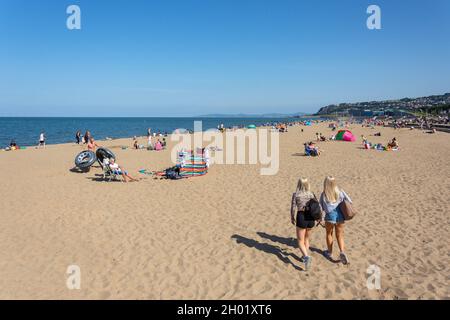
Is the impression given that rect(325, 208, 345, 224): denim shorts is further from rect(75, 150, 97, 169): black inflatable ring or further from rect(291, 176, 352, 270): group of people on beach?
rect(75, 150, 97, 169): black inflatable ring

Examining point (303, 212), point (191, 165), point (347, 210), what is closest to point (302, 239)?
point (303, 212)

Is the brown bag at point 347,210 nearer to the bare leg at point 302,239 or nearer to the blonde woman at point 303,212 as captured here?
the blonde woman at point 303,212

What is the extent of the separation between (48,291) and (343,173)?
38.5 ft

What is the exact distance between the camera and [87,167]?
14.1 m

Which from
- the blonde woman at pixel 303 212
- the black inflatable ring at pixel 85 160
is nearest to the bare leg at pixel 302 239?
the blonde woman at pixel 303 212

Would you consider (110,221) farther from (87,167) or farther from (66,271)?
(87,167)

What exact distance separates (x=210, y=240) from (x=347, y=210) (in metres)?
2.94

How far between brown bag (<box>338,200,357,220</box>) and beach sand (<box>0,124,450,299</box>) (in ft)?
3.17

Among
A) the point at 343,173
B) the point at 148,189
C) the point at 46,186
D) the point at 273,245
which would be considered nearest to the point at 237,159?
the point at 343,173

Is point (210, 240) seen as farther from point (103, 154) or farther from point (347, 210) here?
point (103, 154)

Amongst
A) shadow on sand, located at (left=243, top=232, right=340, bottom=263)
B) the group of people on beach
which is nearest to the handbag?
the group of people on beach

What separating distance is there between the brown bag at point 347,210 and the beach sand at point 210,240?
965mm

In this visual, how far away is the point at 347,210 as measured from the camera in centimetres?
491

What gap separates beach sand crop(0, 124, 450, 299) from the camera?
4633 millimetres
